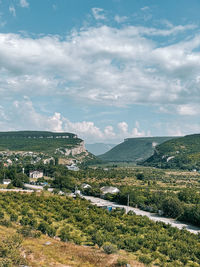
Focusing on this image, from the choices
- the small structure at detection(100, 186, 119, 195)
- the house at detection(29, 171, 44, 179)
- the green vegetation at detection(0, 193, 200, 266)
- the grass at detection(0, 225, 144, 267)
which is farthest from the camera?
the house at detection(29, 171, 44, 179)

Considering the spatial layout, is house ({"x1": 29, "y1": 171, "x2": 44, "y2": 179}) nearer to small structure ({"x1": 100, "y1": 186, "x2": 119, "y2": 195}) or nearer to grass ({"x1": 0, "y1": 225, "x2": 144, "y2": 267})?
small structure ({"x1": 100, "y1": 186, "x2": 119, "y2": 195})

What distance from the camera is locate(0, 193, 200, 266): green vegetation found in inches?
1118

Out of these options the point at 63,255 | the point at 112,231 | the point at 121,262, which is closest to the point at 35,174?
the point at 112,231

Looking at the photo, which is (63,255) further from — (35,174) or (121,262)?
(35,174)

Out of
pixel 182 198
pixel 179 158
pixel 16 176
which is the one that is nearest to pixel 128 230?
pixel 182 198

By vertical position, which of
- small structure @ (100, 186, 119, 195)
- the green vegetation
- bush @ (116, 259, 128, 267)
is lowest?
small structure @ (100, 186, 119, 195)

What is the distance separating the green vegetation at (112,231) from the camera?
28406 millimetres

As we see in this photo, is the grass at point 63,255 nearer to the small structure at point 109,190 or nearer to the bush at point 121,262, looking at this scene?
the bush at point 121,262

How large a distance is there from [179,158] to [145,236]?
538 feet

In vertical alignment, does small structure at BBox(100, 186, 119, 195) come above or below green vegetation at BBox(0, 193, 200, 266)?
below

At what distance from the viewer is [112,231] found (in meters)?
36.6

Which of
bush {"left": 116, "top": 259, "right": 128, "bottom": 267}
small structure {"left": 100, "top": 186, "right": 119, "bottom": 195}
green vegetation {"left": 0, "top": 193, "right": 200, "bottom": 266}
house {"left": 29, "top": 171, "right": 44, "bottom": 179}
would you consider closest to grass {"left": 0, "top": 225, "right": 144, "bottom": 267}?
bush {"left": 116, "top": 259, "right": 128, "bottom": 267}

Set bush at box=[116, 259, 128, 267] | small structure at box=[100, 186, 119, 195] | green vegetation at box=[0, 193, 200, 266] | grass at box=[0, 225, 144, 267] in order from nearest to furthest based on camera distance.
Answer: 1. grass at box=[0, 225, 144, 267]
2. bush at box=[116, 259, 128, 267]
3. green vegetation at box=[0, 193, 200, 266]
4. small structure at box=[100, 186, 119, 195]

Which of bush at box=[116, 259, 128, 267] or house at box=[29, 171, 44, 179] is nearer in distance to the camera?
bush at box=[116, 259, 128, 267]
